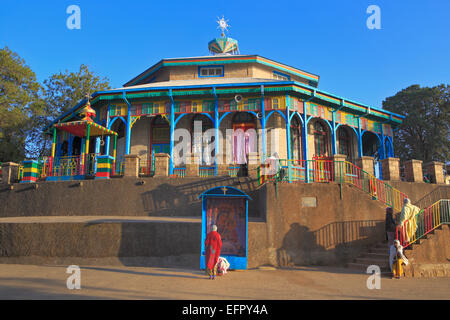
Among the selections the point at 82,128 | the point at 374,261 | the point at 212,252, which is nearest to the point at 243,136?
the point at 82,128

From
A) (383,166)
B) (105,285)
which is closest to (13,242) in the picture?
(105,285)

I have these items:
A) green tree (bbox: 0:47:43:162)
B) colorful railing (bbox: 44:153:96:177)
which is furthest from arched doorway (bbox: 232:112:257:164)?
green tree (bbox: 0:47:43:162)

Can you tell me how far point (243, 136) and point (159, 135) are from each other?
187 inches

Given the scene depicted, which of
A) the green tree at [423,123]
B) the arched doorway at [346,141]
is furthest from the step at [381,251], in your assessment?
the green tree at [423,123]

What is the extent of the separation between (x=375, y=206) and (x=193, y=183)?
6447 mm

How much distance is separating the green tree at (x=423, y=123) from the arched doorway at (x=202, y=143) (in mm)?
18762

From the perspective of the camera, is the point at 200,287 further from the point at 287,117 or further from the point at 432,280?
the point at 287,117

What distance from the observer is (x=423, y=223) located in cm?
945

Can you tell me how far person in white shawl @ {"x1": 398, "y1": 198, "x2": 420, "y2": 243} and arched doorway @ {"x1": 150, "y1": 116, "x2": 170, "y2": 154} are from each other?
38.9 feet

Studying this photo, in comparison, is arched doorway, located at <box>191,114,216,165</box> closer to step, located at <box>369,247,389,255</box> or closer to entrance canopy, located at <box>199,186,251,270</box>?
entrance canopy, located at <box>199,186,251,270</box>

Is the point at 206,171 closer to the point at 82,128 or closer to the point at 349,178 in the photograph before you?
the point at 82,128

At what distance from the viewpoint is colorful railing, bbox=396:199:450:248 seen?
352 inches

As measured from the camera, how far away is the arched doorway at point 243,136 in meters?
16.6

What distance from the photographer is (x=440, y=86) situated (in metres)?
26.4
